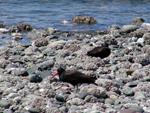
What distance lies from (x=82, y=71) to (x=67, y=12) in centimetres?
1961

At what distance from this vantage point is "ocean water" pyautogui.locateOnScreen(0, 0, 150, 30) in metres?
29.3

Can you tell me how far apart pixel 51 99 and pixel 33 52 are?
5.97m

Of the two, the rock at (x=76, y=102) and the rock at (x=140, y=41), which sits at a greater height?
the rock at (x=76, y=102)

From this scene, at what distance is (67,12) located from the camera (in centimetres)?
3450

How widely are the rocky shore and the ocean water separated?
303 inches

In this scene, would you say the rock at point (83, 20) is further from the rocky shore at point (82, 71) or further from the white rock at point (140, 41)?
the white rock at point (140, 41)

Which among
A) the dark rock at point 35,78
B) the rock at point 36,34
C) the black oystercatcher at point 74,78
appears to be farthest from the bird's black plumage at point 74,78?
the rock at point 36,34

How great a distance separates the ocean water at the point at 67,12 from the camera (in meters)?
29.3

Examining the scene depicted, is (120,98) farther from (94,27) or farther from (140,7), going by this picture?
(140,7)

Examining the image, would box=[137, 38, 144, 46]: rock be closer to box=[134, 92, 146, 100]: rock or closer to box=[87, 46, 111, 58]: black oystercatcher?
box=[87, 46, 111, 58]: black oystercatcher

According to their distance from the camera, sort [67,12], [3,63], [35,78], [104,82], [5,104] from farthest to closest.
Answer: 1. [67,12]
2. [3,63]
3. [35,78]
4. [104,82]
5. [5,104]

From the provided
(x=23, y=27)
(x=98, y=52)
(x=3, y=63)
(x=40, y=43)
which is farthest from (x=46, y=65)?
(x=23, y=27)

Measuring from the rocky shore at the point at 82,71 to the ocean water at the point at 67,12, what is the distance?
770 centimetres

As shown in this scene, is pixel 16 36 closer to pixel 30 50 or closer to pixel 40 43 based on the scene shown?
pixel 40 43
